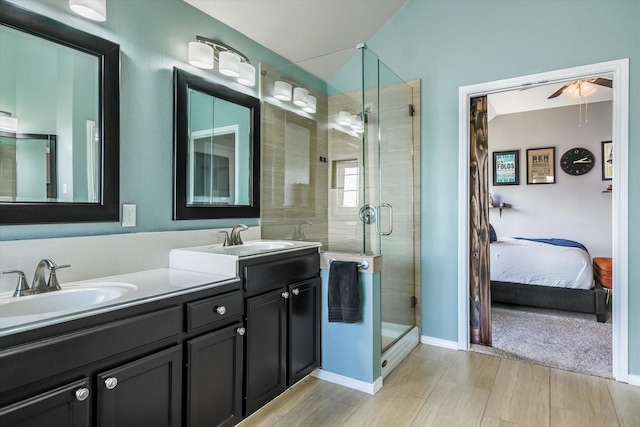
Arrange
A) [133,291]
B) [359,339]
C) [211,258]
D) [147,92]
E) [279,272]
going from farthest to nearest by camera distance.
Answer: [359,339] → [279,272] → [147,92] → [211,258] → [133,291]

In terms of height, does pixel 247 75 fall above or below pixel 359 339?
above

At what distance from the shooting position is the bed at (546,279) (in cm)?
372

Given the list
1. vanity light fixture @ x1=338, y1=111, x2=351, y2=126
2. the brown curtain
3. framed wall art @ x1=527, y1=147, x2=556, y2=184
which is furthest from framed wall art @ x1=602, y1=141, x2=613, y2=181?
vanity light fixture @ x1=338, y1=111, x2=351, y2=126

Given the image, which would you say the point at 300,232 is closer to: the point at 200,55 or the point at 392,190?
the point at 392,190

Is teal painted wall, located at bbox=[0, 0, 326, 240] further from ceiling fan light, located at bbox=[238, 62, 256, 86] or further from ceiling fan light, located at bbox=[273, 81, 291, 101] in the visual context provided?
ceiling fan light, located at bbox=[273, 81, 291, 101]

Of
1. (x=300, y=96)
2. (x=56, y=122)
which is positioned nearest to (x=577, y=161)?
(x=300, y=96)

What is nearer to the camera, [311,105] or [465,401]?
[465,401]

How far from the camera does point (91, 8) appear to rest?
165 cm

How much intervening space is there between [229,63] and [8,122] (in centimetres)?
129

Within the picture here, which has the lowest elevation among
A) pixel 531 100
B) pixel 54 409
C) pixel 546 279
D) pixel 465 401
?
pixel 465 401

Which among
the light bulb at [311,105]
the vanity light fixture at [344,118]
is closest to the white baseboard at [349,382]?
the vanity light fixture at [344,118]

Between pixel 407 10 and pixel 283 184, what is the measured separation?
1.93 m

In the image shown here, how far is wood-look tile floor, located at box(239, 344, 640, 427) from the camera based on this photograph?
200cm

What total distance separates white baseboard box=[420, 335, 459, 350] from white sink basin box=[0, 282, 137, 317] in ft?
8.20
